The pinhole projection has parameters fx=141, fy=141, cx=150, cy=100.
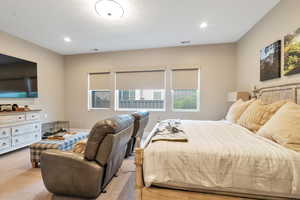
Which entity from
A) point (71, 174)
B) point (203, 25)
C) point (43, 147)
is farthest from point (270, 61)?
point (43, 147)

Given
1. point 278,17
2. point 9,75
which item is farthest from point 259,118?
point 9,75

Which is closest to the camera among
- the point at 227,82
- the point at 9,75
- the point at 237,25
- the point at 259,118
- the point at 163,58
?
the point at 259,118

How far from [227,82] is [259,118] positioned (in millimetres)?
2394

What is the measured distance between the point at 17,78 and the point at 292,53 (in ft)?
18.7

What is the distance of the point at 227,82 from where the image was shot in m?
4.12

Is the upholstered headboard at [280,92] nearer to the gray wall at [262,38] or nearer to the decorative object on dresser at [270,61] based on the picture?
the gray wall at [262,38]

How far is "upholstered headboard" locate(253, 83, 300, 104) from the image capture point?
1.96 m

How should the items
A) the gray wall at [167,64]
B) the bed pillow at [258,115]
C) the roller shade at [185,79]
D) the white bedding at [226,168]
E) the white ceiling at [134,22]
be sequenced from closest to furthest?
the white bedding at [226,168] → the bed pillow at [258,115] → the white ceiling at [134,22] → the gray wall at [167,64] → the roller shade at [185,79]

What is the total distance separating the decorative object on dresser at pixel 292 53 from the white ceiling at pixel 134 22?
791mm

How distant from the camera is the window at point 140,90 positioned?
449 cm

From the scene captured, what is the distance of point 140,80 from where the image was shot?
15.0ft

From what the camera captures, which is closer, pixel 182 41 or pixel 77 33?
pixel 77 33

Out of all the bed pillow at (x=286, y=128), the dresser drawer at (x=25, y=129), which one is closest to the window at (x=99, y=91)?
the dresser drawer at (x=25, y=129)

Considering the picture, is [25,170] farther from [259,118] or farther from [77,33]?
[259,118]
